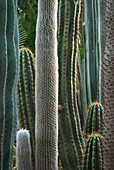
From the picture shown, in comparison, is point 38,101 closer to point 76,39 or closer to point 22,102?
point 22,102

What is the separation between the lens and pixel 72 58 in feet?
11.5

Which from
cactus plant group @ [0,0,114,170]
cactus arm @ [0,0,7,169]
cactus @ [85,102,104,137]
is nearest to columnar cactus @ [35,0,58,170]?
cactus plant group @ [0,0,114,170]

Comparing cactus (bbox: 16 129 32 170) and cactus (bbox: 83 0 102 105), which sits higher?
cactus (bbox: 83 0 102 105)

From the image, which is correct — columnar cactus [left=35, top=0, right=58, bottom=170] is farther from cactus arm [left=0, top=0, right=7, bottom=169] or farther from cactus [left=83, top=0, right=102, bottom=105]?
cactus [left=83, top=0, right=102, bottom=105]

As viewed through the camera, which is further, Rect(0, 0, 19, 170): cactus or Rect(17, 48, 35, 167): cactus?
Rect(17, 48, 35, 167): cactus

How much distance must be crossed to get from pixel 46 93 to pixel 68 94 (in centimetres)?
71

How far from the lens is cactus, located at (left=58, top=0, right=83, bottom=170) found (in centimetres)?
346

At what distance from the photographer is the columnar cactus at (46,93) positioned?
2785mm

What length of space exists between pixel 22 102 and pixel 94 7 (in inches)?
110

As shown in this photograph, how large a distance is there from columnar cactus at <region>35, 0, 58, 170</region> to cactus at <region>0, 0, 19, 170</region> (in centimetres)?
37

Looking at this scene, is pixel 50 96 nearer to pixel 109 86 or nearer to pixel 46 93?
pixel 46 93

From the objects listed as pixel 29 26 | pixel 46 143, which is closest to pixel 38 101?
pixel 46 143

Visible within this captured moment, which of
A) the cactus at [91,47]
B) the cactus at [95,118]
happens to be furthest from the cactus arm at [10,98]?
the cactus at [91,47]

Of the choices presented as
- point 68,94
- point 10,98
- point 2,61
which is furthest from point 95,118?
point 2,61
